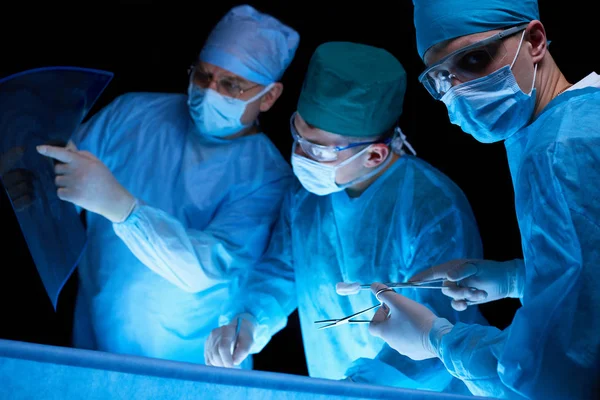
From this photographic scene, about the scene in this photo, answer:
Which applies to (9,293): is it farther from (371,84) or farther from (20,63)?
(371,84)

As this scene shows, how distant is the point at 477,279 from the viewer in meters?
1.61

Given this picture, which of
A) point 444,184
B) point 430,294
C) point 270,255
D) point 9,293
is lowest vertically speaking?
point 9,293

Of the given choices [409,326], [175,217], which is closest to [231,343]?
[175,217]

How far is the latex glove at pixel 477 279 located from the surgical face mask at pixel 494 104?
1.05 feet

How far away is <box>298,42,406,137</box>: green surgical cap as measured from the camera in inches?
81.2

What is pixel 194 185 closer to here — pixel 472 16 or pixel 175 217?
pixel 175 217

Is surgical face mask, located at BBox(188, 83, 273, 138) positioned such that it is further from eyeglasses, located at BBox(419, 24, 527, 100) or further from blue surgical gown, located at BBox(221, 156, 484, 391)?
eyeglasses, located at BBox(419, 24, 527, 100)

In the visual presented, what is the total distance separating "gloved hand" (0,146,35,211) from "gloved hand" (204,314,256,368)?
69cm

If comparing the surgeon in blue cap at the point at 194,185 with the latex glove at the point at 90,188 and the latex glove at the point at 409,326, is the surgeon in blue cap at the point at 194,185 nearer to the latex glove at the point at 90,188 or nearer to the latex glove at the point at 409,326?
the latex glove at the point at 90,188

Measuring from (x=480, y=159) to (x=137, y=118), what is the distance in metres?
1.26

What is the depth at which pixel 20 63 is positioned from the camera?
2793mm

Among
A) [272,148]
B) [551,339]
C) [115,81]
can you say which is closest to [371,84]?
[272,148]

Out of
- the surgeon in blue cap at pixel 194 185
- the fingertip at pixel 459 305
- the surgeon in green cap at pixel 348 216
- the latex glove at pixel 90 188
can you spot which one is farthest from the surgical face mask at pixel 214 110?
the fingertip at pixel 459 305

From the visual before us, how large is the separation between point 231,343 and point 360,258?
0.47 metres
